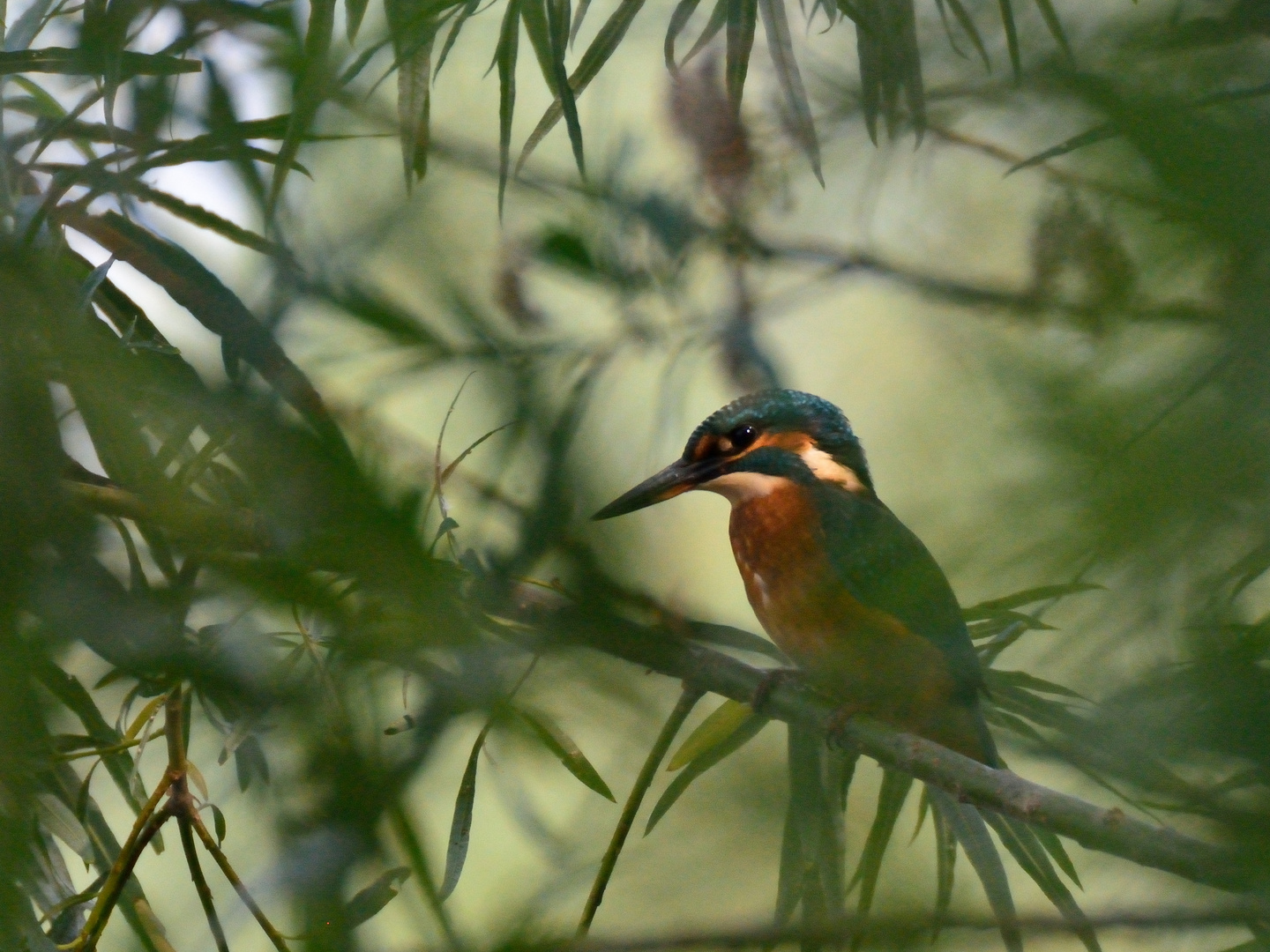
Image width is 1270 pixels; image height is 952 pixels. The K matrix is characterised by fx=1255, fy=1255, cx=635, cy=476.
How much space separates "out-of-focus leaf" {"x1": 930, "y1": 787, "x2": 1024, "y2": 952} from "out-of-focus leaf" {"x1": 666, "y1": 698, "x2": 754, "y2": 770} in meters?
0.16

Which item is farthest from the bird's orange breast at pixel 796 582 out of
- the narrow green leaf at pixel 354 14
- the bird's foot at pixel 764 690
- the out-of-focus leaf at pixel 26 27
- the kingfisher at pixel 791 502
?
the out-of-focus leaf at pixel 26 27

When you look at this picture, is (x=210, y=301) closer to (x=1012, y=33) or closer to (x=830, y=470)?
(x=1012, y=33)

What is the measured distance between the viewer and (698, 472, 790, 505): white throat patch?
1587 millimetres

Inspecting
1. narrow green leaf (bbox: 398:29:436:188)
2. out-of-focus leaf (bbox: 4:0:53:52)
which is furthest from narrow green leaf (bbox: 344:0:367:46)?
out-of-focus leaf (bbox: 4:0:53:52)

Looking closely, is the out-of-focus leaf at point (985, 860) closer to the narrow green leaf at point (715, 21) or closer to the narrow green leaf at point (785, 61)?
the narrow green leaf at point (785, 61)

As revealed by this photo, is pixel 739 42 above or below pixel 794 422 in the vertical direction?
above

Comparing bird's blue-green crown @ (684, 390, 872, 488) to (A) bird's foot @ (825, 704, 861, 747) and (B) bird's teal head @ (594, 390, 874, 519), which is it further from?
(A) bird's foot @ (825, 704, 861, 747)

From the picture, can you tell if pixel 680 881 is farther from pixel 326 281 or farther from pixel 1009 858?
pixel 1009 858

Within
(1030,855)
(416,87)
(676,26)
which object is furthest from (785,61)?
(1030,855)

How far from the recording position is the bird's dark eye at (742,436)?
1.57m

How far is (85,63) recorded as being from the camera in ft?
2.37

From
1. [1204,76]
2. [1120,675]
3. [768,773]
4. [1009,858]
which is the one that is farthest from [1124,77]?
[1009,858]

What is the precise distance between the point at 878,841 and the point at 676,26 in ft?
2.37

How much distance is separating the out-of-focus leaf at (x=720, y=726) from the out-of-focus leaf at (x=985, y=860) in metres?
0.16
